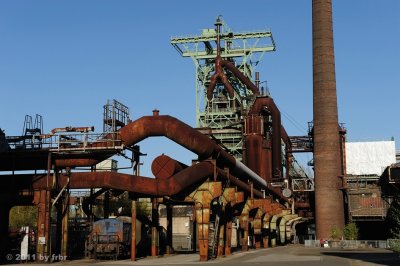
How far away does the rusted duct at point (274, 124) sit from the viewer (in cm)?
5322

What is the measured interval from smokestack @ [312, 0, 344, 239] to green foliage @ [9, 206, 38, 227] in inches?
1317

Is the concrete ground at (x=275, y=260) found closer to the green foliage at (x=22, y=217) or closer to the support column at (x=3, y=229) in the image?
the support column at (x=3, y=229)

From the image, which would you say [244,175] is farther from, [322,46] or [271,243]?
[322,46]

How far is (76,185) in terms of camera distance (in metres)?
29.6

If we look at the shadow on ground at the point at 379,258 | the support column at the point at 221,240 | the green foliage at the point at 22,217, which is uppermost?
the green foliage at the point at 22,217

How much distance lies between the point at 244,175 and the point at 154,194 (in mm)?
13244

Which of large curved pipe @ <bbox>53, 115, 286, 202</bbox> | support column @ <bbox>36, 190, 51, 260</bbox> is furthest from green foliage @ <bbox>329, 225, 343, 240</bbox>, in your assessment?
support column @ <bbox>36, 190, 51, 260</bbox>

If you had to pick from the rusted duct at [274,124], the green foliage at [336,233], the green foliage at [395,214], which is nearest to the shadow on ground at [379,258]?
the green foliage at [395,214]

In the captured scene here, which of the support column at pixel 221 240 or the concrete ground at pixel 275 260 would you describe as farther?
the support column at pixel 221 240

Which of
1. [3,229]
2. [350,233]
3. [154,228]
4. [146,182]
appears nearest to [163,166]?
[146,182]

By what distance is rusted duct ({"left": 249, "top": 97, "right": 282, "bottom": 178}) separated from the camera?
5322 centimetres

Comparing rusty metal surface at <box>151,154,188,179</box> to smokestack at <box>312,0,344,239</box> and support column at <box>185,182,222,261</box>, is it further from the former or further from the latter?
smokestack at <box>312,0,344,239</box>

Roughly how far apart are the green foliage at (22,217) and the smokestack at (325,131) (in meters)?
33.4

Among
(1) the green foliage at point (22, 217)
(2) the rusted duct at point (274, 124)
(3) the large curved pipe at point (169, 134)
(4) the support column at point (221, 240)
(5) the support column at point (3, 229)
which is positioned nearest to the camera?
(3) the large curved pipe at point (169, 134)
